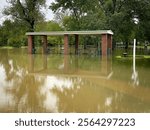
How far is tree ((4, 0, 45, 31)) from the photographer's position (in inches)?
1771

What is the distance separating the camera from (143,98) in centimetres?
1042

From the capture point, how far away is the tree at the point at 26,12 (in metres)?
45.0

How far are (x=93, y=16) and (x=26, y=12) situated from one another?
432 inches

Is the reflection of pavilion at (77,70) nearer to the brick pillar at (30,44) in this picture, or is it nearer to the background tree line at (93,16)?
the brick pillar at (30,44)

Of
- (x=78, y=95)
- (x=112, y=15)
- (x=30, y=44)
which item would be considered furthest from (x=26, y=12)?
(x=78, y=95)

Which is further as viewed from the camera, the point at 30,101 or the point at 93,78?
the point at 93,78

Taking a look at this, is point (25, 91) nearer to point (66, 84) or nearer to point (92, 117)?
point (66, 84)

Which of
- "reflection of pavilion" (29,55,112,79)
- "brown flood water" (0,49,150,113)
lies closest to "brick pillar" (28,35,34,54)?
"reflection of pavilion" (29,55,112,79)

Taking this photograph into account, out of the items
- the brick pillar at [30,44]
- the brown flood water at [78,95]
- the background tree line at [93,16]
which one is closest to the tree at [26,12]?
the background tree line at [93,16]

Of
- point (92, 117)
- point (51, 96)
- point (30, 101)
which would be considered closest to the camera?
point (92, 117)

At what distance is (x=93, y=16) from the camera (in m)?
40.8

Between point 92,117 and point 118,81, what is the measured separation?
7606mm

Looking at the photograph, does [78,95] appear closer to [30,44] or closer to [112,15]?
[30,44]

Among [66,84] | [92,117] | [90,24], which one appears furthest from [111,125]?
[90,24]
